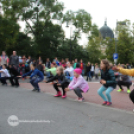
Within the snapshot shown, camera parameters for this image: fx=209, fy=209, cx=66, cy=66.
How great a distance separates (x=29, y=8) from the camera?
33.5 meters

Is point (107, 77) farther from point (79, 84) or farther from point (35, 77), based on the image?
point (35, 77)

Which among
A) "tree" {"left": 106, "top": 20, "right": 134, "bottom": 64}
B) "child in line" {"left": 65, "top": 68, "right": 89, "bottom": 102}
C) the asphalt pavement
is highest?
"tree" {"left": 106, "top": 20, "right": 134, "bottom": 64}

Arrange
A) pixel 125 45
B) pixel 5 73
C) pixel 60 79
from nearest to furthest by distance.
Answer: pixel 60 79 → pixel 5 73 → pixel 125 45

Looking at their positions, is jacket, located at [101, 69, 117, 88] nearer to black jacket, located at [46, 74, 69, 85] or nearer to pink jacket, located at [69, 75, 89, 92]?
pink jacket, located at [69, 75, 89, 92]

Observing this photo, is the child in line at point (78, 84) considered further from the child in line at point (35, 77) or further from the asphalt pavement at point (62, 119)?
the child in line at point (35, 77)

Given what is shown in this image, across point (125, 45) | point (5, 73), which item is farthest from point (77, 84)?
point (125, 45)

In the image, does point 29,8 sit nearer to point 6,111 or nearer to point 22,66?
point 22,66

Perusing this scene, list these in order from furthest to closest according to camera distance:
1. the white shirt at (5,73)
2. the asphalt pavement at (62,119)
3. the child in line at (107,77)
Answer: the white shirt at (5,73), the child in line at (107,77), the asphalt pavement at (62,119)

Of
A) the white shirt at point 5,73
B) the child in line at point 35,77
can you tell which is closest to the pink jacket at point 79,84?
the child in line at point 35,77

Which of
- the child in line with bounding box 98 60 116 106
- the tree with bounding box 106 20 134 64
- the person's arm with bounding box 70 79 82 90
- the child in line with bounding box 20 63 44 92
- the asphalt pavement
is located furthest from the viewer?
the tree with bounding box 106 20 134 64

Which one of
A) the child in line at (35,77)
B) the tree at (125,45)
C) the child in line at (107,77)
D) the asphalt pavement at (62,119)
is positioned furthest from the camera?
the tree at (125,45)

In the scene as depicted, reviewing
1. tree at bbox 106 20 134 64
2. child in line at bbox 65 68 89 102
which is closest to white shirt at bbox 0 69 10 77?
child in line at bbox 65 68 89 102

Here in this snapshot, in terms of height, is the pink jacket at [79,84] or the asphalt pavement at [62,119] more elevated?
the pink jacket at [79,84]

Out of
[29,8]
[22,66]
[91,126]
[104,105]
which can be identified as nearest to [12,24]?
[29,8]
